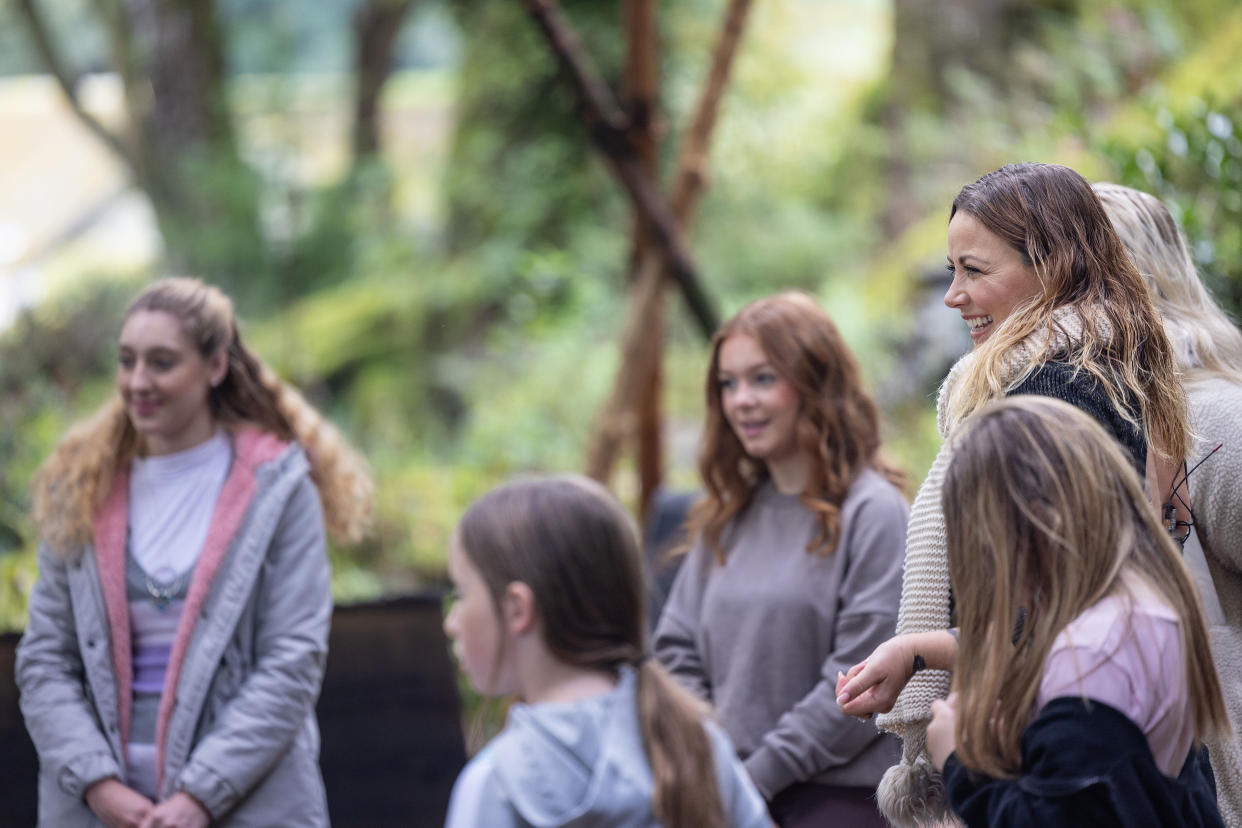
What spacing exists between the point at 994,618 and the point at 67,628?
7.02 feet

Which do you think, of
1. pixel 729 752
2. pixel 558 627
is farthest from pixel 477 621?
pixel 729 752

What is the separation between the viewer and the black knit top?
1.89 meters

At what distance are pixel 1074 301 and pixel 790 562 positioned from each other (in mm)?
1051

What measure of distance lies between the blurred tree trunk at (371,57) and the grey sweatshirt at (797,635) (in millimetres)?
10307

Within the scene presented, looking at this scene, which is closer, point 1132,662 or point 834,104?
point 1132,662

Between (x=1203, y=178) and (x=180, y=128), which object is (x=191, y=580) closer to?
(x=1203, y=178)

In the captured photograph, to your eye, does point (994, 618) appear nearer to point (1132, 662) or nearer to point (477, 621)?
point (1132, 662)

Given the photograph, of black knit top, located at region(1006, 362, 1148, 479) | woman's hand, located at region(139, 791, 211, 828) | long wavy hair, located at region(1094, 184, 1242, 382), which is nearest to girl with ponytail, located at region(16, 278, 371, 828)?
woman's hand, located at region(139, 791, 211, 828)

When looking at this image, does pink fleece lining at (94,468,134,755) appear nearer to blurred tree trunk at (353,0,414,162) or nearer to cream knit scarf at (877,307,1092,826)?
cream knit scarf at (877,307,1092,826)

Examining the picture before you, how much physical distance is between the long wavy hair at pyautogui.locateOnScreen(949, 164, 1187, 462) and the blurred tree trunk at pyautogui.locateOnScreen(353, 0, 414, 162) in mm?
11043

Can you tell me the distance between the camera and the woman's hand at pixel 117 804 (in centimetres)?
262

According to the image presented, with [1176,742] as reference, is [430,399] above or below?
below

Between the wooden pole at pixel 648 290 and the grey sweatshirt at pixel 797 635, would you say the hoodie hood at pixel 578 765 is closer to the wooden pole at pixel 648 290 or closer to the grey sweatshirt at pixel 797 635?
the grey sweatshirt at pixel 797 635

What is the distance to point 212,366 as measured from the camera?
2.98 metres
